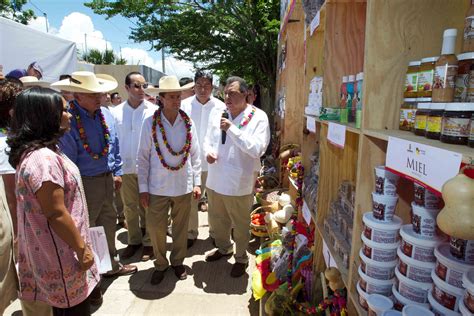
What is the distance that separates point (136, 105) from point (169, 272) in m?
1.94

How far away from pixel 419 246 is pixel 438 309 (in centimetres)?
17

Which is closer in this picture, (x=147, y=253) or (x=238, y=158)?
(x=238, y=158)

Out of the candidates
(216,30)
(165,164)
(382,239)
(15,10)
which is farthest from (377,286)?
(15,10)

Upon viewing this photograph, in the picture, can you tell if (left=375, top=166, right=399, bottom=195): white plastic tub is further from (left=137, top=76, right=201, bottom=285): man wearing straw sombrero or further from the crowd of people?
(left=137, top=76, right=201, bottom=285): man wearing straw sombrero

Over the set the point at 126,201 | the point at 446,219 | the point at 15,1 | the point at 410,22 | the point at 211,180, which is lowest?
the point at 126,201

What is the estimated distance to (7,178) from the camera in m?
2.50

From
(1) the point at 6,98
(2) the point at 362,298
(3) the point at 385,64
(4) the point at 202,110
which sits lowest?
(2) the point at 362,298

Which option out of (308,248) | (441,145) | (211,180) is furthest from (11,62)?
(441,145)

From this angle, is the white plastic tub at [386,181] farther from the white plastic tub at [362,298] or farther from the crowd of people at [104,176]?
the crowd of people at [104,176]

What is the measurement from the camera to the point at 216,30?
815 cm

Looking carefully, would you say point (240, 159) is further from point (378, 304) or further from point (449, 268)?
point (449, 268)

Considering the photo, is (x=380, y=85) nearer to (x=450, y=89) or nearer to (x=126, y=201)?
(x=450, y=89)

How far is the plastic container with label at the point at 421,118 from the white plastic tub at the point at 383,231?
0.32 meters

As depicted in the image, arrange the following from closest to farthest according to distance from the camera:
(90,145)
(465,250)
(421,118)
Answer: (465,250)
(421,118)
(90,145)
